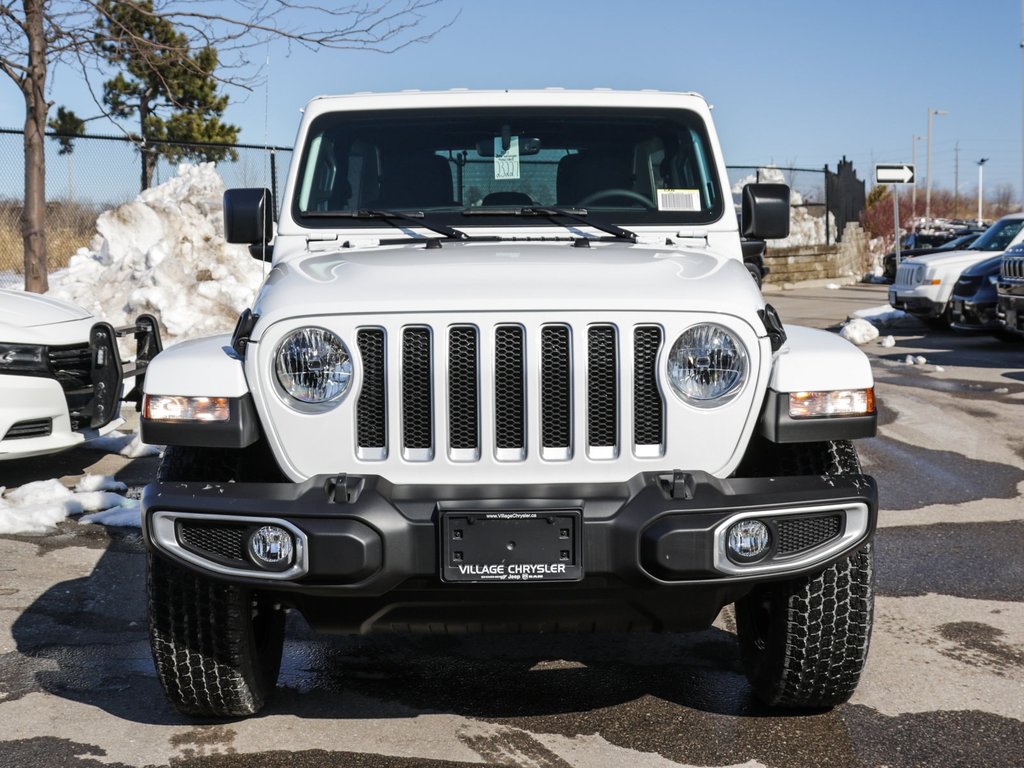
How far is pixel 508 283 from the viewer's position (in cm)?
347

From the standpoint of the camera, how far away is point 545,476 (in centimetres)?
333

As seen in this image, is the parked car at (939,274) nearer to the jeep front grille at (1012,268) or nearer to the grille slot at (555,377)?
the jeep front grille at (1012,268)

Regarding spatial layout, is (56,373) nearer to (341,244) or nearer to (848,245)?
(341,244)

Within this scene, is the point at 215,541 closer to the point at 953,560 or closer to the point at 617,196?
the point at 617,196

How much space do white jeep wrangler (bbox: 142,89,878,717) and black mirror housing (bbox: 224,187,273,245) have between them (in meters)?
1.15

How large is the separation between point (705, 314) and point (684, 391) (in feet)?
0.71

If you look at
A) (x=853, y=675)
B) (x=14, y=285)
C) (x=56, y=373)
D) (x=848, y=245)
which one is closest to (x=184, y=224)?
(x=14, y=285)

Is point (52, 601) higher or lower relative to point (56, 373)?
lower

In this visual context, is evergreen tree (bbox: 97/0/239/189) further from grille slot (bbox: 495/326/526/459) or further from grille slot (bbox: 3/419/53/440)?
grille slot (bbox: 495/326/526/459)

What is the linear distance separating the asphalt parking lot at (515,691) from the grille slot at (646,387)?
96 cm

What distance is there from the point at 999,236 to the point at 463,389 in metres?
16.2

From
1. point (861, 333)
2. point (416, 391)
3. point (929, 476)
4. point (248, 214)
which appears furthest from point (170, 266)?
point (416, 391)

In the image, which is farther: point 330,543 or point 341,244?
point 341,244

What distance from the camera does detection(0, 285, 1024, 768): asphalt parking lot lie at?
11.7 ft
